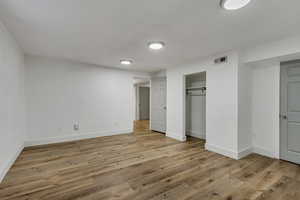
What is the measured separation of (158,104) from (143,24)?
3.74 m

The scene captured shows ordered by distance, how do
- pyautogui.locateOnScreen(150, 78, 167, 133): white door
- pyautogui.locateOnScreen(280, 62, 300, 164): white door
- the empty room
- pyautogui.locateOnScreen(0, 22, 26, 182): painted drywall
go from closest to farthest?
the empty room → pyautogui.locateOnScreen(0, 22, 26, 182): painted drywall → pyautogui.locateOnScreen(280, 62, 300, 164): white door → pyautogui.locateOnScreen(150, 78, 167, 133): white door

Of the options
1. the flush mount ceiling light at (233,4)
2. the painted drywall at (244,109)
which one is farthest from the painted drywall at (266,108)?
the flush mount ceiling light at (233,4)

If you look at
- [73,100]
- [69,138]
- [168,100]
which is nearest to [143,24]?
[168,100]

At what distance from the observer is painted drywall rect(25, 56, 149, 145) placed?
12.1 ft

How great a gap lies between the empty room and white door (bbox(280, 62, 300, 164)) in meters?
0.02

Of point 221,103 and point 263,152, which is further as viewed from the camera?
point 221,103

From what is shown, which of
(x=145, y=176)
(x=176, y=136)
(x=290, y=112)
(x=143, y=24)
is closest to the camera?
(x=143, y=24)

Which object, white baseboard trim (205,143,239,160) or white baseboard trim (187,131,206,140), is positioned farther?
white baseboard trim (187,131,206,140)

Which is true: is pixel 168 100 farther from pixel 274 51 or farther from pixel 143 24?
pixel 143 24

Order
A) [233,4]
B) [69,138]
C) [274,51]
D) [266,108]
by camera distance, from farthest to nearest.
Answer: [69,138], [266,108], [274,51], [233,4]

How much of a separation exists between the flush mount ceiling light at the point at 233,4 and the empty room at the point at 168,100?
11mm

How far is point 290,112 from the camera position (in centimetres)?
282

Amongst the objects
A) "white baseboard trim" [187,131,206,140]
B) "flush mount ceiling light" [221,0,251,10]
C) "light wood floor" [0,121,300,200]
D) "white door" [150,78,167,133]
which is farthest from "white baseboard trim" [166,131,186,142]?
"flush mount ceiling light" [221,0,251,10]

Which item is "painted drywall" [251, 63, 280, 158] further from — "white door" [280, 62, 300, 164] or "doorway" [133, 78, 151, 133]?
"doorway" [133, 78, 151, 133]
